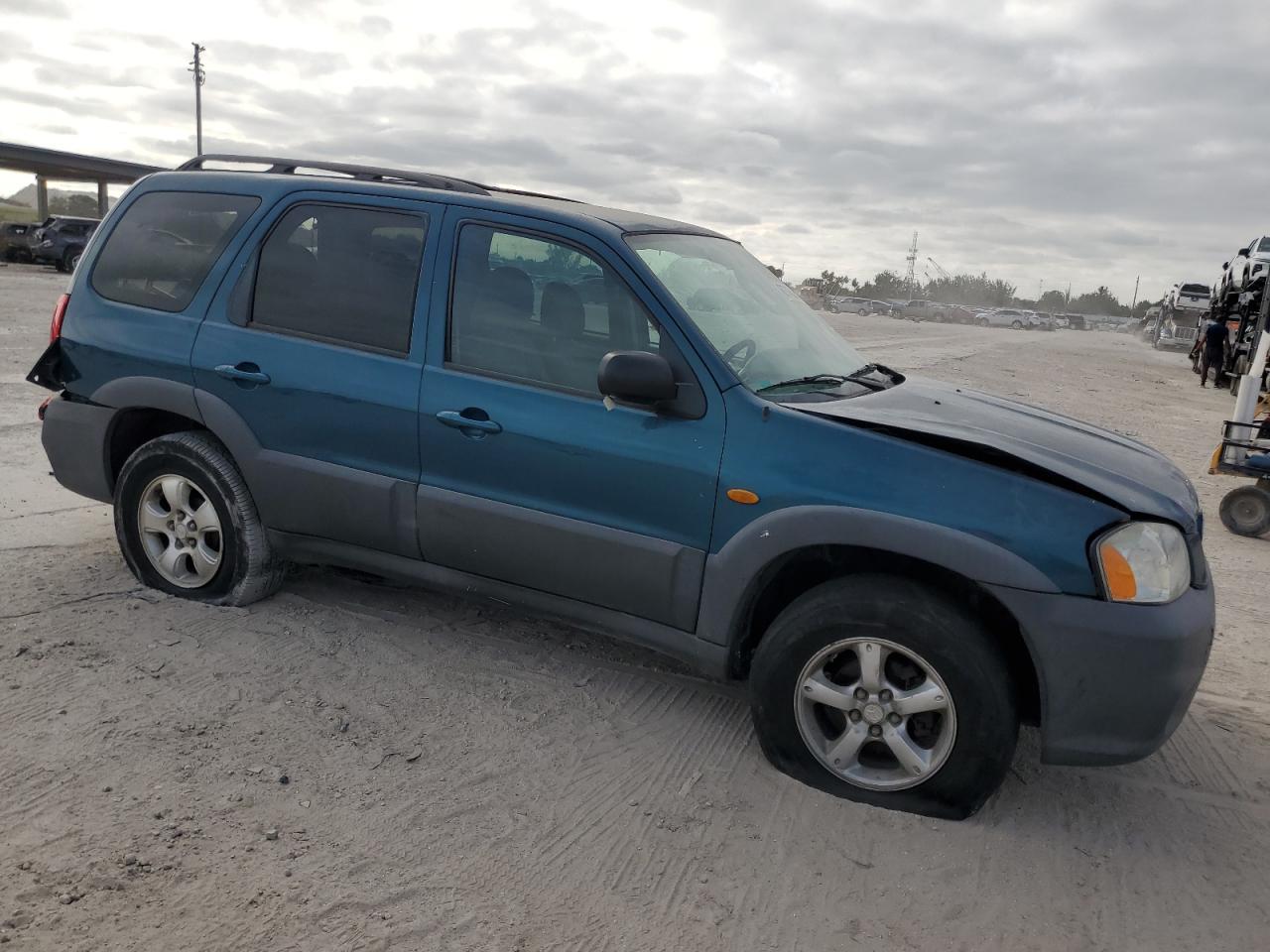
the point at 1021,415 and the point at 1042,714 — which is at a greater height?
the point at 1021,415

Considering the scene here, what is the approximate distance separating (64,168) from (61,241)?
1024cm

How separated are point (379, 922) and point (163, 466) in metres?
2.57

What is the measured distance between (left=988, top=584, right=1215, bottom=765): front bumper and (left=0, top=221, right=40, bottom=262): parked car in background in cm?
3371

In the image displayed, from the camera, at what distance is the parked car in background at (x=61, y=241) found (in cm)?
2825

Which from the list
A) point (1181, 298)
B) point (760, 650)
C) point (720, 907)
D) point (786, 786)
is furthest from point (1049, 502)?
point (1181, 298)

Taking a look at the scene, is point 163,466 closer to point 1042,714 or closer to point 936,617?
point 936,617

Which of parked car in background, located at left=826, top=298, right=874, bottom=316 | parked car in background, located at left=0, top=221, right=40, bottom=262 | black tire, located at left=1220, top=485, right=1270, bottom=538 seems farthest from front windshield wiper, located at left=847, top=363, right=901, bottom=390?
parked car in background, located at left=826, top=298, right=874, bottom=316

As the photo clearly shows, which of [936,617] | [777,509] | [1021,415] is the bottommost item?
[936,617]

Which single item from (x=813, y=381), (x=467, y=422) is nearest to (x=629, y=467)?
(x=467, y=422)

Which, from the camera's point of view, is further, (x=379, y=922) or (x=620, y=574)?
(x=620, y=574)

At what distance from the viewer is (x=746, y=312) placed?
3.92 meters

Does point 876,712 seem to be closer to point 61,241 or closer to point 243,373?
point 243,373

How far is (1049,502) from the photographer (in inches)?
117

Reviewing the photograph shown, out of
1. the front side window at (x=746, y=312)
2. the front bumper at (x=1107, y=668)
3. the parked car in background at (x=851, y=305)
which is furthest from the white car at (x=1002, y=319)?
the front bumper at (x=1107, y=668)
